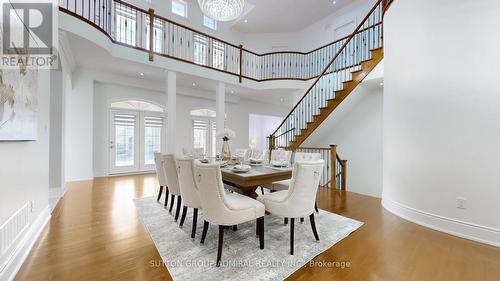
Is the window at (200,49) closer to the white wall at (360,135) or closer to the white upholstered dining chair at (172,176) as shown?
the white wall at (360,135)

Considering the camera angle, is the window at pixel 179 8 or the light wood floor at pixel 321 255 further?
the window at pixel 179 8

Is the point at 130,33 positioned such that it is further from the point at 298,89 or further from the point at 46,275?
the point at 46,275

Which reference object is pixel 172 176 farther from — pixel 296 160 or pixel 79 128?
pixel 79 128

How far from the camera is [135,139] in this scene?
622 centimetres

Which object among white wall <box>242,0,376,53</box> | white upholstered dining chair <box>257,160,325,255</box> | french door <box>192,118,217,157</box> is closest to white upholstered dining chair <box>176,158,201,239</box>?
white upholstered dining chair <box>257,160,325,255</box>

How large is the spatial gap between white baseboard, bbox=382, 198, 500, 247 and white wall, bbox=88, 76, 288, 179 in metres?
5.90

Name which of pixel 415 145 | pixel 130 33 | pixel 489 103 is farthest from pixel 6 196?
pixel 130 33

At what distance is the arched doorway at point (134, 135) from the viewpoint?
5.84m

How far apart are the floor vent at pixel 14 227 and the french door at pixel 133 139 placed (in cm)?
406

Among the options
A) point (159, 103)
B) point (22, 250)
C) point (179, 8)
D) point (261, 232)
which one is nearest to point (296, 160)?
point (261, 232)

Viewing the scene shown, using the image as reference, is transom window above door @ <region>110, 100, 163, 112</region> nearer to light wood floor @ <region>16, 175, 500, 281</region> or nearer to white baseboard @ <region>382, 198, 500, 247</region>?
light wood floor @ <region>16, 175, 500, 281</region>

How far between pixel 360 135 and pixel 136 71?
617 cm

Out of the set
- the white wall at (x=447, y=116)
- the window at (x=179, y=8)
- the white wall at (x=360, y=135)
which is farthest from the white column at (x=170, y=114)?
the white wall at (x=447, y=116)

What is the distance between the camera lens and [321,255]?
202cm
